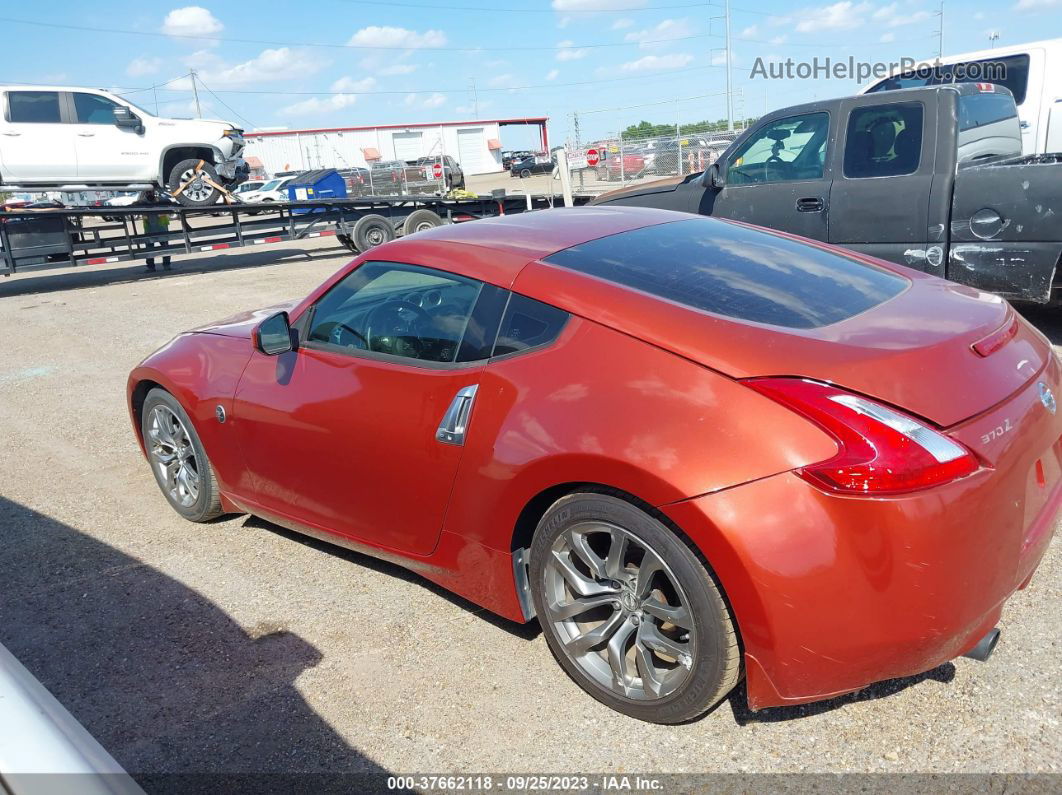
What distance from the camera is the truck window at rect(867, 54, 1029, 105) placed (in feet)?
35.4

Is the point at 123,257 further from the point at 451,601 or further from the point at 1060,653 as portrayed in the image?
the point at 1060,653

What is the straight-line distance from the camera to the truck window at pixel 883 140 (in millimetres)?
6473

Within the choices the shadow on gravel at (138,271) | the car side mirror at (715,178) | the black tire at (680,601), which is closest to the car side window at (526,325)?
the black tire at (680,601)

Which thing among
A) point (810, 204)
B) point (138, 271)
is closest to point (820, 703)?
point (810, 204)

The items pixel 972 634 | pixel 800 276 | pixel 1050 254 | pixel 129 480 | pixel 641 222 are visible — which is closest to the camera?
pixel 972 634

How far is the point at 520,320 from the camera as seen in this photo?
282 centimetres

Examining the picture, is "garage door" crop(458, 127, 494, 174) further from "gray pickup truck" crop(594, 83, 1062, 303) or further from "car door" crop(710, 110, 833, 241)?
"gray pickup truck" crop(594, 83, 1062, 303)

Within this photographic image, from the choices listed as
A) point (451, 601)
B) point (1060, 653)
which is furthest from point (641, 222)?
point (1060, 653)

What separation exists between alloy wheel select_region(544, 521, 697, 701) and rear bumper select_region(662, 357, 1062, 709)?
0.76 ft

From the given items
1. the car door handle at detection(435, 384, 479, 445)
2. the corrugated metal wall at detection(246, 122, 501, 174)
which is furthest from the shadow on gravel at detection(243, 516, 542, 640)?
the corrugated metal wall at detection(246, 122, 501, 174)

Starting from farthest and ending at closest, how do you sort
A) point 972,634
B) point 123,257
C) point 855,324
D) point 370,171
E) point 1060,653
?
point 370,171 < point 123,257 < point 1060,653 < point 855,324 < point 972,634

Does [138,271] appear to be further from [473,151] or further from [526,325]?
[473,151]

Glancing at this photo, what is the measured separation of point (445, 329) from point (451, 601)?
1140 mm

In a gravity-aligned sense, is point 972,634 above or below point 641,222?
below
